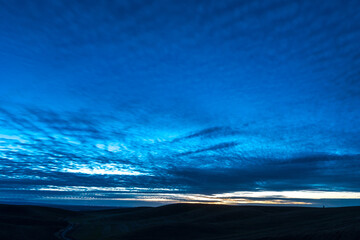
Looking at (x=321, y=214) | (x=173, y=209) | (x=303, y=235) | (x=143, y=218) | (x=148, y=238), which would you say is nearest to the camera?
(x=303, y=235)

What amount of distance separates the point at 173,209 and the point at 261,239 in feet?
375

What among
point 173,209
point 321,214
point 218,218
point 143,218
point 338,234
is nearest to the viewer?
point 338,234

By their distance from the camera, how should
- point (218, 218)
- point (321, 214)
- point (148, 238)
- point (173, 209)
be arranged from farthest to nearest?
point (173, 209), point (218, 218), point (321, 214), point (148, 238)

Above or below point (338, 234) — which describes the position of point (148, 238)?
below

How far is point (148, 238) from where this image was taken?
74.3 metres

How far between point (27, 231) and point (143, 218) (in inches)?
2495

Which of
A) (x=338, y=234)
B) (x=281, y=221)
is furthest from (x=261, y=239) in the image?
(x=281, y=221)

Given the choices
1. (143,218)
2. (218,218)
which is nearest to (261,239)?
(218,218)

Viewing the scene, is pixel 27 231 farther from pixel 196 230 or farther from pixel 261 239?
pixel 261 239

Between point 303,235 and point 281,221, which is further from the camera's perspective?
point 281,221

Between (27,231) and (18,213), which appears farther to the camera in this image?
(18,213)

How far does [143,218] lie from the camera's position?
463ft

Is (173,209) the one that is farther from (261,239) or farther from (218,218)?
(261,239)

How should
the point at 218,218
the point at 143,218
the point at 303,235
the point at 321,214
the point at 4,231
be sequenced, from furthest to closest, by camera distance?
the point at 143,218, the point at 218,218, the point at 321,214, the point at 4,231, the point at 303,235
